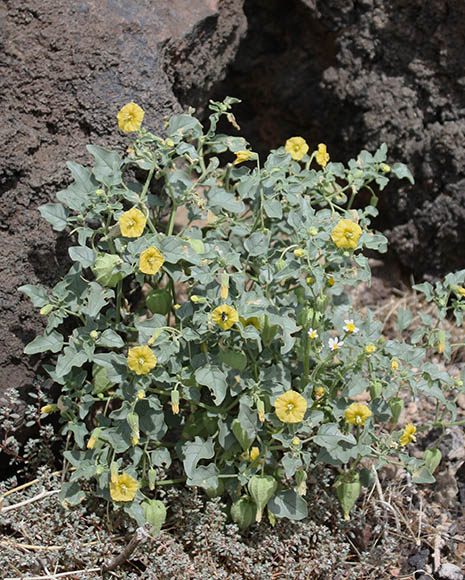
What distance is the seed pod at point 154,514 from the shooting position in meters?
2.37

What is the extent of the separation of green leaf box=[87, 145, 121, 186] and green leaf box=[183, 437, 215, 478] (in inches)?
33.7

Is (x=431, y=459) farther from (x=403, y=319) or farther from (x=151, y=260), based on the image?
(x=151, y=260)

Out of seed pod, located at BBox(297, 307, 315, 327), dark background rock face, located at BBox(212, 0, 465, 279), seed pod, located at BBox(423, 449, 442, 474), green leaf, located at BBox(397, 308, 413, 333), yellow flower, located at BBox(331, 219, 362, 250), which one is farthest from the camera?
dark background rock face, located at BBox(212, 0, 465, 279)


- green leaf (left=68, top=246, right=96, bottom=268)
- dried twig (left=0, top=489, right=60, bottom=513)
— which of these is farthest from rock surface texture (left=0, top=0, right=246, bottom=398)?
dried twig (left=0, top=489, right=60, bottom=513)

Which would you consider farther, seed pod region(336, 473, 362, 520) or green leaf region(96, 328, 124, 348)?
seed pod region(336, 473, 362, 520)

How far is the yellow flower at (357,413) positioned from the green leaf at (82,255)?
0.91 metres

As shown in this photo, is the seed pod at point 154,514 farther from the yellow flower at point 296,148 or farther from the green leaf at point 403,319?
the yellow flower at point 296,148

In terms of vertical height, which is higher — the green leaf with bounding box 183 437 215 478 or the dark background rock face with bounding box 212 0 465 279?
the dark background rock face with bounding box 212 0 465 279

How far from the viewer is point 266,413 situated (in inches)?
93.5

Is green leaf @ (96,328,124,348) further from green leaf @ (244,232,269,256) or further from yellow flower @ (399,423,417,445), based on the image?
yellow flower @ (399,423,417,445)

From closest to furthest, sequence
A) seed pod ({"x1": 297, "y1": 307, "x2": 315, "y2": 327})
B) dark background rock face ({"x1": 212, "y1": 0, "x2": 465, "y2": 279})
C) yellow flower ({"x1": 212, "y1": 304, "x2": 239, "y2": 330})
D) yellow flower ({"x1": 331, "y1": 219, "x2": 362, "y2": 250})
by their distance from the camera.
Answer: yellow flower ({"x1": 212, "y1": 304, "x2": 239, "y2": 330}) < yellow flower ({"x1": 331, "y1": 219, "x2": 362, "y2": 250}) < seed pod ({"x1": 297, "y1": 307, "x2": 315, "y2": 327}) < dark background rock face ({"x1": 212, "y1": 0, "x2": 465, "y2": 279})

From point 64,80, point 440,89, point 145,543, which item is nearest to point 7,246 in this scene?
point 64,80

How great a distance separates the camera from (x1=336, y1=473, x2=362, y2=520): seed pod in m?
2.47

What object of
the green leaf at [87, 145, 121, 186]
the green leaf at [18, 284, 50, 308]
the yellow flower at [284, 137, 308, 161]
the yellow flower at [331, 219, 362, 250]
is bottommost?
the green leaf at [18, 284, 50, 308]
